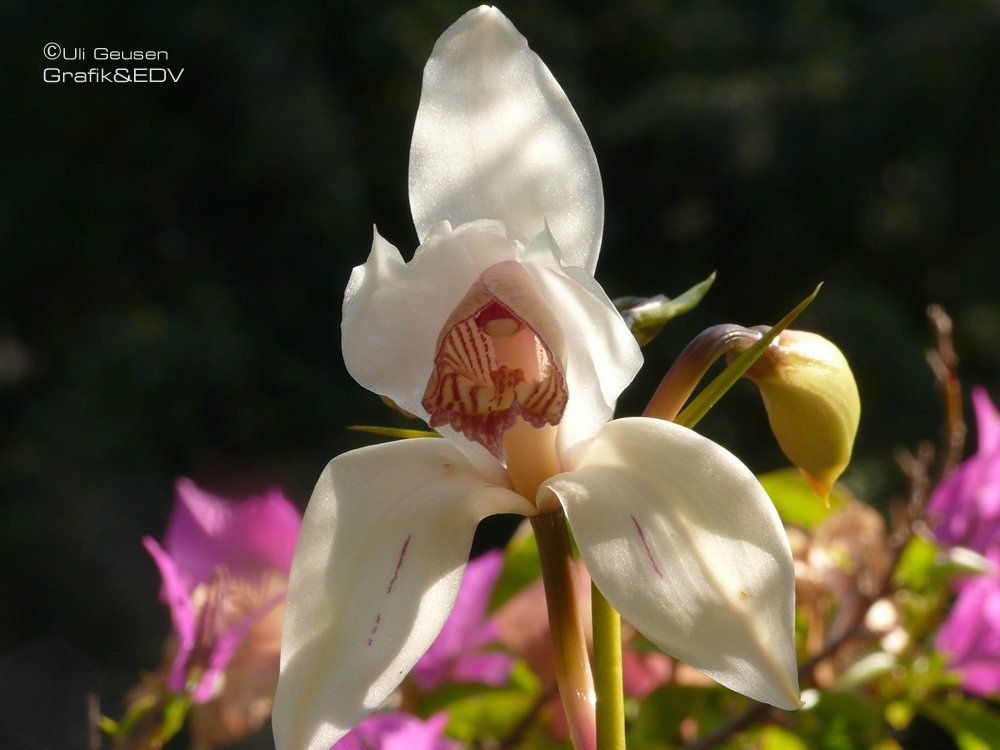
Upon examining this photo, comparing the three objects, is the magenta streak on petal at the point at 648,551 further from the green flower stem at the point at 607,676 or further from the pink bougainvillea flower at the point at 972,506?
the pink bougainvillea flower at the point at 972,506

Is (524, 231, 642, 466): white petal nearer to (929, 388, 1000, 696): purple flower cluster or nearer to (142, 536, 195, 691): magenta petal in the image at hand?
(142, 536, 195, 691): magenta petal

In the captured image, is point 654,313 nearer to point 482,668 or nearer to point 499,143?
point 499,143

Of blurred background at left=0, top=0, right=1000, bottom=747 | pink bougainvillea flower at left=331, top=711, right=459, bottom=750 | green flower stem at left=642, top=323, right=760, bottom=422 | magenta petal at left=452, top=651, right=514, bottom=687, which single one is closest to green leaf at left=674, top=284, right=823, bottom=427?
green flower stem at left=642, top=323, right=760, bottom=422

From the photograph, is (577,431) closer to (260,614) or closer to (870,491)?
(260,614)

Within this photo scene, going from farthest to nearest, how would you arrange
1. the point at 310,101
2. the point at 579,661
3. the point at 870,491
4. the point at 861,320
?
the point at 310,101 → the point at 861,320 → the point at 870,491 → the point at 579,661

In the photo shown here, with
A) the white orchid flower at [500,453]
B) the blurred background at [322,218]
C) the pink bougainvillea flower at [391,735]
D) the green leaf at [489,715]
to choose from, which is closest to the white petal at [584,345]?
the white orchid flower at [500,453]

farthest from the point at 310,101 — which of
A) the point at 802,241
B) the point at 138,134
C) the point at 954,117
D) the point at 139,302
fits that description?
the point at 954,117

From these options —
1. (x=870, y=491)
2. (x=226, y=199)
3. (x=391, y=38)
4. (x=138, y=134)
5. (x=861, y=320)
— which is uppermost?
(x=391, y=38)
